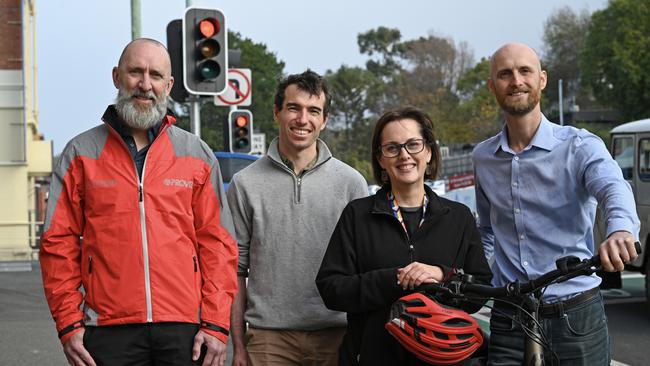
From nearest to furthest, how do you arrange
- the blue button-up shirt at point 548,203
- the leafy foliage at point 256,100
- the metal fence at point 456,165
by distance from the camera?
1. the blue button-up shirt at point 548,203
2. the metal fence at point 456,165
3. the leafy foliage at point 256,100

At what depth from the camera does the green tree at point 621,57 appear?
6241 cm

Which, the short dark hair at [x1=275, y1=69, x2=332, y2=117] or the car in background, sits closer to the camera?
the short dark hair at [x1=275, y1=69, x2=332, y2=117]

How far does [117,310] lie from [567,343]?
176 centimetres

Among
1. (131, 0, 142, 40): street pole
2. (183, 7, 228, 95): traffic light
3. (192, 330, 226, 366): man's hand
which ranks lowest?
(192, 330, 226, 366): man's hand

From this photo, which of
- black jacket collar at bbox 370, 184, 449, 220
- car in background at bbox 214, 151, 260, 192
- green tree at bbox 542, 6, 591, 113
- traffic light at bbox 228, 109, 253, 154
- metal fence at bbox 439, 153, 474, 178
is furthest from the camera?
green tree at bbox 542, 6, 591, 113

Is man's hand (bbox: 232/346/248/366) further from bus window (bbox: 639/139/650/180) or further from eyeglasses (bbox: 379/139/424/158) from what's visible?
bus window (bbox: 639/139/650/180)

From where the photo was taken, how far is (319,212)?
172 inches

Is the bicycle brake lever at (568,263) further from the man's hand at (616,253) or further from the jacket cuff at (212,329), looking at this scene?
the jacket cuff at (212,329)

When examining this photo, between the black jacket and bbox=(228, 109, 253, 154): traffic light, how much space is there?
536 inches

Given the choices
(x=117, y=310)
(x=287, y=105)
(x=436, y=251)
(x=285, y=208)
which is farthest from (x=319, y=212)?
(x=117, y=310)

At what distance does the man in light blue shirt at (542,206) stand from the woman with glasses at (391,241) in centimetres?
28

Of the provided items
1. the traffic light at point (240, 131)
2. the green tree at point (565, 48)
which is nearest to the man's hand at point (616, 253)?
the traffic light at point (240, 131)

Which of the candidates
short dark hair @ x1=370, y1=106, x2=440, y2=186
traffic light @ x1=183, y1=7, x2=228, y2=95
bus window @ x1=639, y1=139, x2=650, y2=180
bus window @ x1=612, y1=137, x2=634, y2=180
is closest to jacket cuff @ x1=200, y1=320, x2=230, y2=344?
short dark hair @ x1=370, y1=106, x2=440, y2=186

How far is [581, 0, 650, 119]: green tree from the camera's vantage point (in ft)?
205
